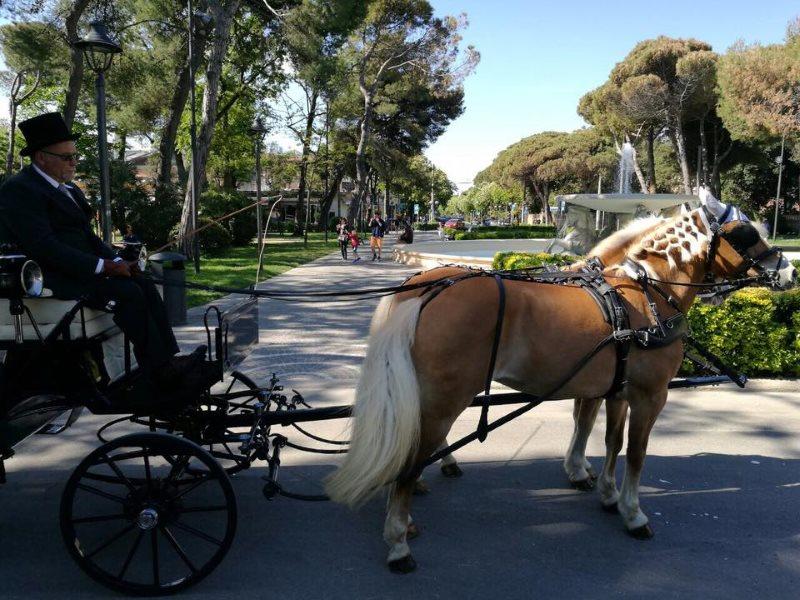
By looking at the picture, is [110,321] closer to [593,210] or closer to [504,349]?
[504,349]

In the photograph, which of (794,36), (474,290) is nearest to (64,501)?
(474,290)

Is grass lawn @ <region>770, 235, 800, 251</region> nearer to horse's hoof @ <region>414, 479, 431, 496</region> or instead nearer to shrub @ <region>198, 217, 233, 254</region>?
shrub @ <region>198, 217, 233, 254</region>

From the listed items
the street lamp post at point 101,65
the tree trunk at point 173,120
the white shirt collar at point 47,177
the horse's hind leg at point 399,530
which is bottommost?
the horse's hind leg at point 399,530

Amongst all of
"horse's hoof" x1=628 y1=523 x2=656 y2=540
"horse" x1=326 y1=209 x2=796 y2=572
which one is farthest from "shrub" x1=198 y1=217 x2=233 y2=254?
"horse's hoof" x1=628 y1=523 x2=656 y2=540

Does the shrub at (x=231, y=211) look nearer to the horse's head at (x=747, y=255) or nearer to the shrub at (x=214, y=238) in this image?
the shrub at (x=214, y=238)

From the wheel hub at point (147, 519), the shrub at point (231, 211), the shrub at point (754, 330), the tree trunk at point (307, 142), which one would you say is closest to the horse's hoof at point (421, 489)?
the wheel hub at point (147, 519)

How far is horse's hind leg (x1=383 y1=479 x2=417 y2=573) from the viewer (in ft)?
10.5

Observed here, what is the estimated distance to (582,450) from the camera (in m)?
4.29

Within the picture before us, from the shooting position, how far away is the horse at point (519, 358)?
3.08 meters

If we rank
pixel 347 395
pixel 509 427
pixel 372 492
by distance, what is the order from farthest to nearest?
pixel 347 395, pixel 509 427, pixel 372 492

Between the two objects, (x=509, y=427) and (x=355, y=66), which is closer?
(x=509, y=427)

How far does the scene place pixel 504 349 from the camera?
3322mm

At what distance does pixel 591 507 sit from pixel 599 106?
4244cm

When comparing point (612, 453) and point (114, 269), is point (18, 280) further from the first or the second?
point (612, 453)
